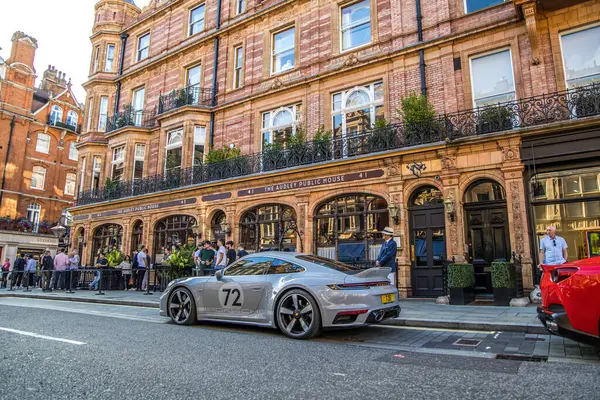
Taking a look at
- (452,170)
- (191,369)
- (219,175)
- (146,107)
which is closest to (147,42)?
(146,107)

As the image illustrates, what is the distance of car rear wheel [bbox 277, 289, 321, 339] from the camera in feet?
19.1

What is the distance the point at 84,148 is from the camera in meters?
24.3

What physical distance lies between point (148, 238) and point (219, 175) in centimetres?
569

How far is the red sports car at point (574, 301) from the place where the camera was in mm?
4055

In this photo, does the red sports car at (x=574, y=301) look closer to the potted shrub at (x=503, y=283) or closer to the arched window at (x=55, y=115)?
the potted shrub at (x=503, y=283)

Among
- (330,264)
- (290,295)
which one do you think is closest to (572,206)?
(330,264)

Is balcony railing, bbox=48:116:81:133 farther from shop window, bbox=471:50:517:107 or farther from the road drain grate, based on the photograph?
the road drain grate

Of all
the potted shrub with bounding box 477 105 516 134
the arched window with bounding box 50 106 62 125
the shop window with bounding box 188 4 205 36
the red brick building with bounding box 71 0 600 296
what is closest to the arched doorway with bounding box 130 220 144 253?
the red brick building with bounding box 71 0 600 296

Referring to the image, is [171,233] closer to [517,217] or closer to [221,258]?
[221,258]

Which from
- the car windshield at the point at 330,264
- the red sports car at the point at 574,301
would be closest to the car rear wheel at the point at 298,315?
the car windshield at the point at 330,264

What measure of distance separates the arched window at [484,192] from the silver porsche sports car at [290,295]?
7078mm

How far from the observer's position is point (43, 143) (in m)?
38.6

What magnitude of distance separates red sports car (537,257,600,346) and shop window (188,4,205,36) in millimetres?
21771

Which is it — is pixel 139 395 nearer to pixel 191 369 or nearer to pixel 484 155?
pixel 191 369
